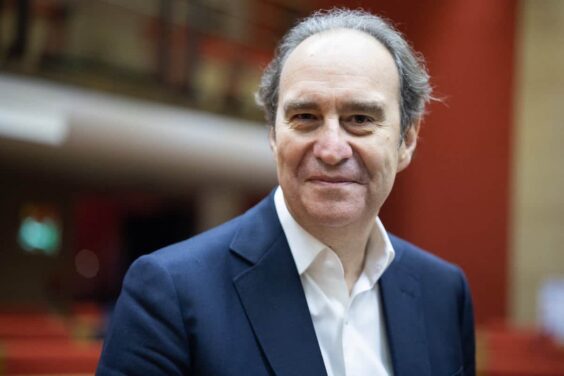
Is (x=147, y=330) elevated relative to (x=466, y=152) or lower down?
elevated

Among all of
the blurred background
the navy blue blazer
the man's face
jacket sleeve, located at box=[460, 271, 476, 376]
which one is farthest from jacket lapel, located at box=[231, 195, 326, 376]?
the blurred background

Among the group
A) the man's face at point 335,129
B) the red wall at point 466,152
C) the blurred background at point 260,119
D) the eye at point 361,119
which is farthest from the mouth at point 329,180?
the red wall at point 466,152

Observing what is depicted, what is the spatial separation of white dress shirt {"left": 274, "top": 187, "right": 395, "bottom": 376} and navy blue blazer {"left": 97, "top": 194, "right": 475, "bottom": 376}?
3 cm

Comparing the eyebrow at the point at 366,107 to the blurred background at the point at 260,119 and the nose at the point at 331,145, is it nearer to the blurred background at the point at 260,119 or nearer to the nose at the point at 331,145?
the nose at the point at 331,145

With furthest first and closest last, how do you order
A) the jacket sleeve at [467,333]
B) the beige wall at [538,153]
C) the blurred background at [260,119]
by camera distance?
the beige wall at [538,153] < the blurred background at [260,119] < the jacket sleeve at [467,333]

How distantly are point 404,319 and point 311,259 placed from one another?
0.26 metres

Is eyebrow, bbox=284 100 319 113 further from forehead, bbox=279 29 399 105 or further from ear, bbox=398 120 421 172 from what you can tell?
ear, bbox=398 120 421 172

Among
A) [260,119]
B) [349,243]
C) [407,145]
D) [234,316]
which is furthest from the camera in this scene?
[260,119]

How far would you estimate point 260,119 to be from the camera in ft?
36.0

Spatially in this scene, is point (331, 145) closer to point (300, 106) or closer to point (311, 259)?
point (300, 106)

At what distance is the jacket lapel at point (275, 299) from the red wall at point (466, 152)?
7094 mm

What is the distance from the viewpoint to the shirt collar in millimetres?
1694

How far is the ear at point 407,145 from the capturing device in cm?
179

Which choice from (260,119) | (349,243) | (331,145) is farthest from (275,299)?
(260,119)
